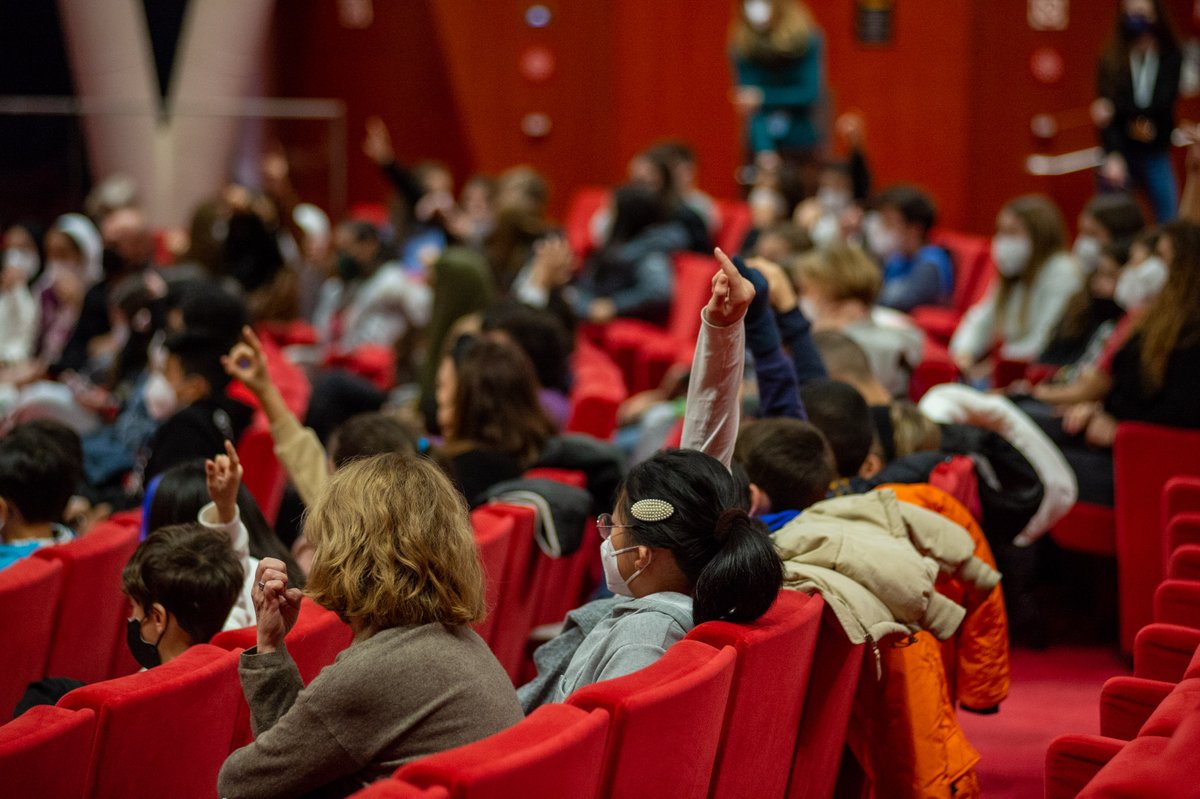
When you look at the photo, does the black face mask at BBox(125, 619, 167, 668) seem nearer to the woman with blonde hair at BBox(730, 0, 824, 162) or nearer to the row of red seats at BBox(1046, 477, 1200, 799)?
the row of red seats at BBox(1046, 477, 1200, 799)

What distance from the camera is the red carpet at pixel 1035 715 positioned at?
3.21 meters

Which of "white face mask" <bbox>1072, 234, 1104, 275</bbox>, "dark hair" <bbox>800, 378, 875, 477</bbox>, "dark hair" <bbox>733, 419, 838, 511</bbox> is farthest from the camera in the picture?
"white face mask" <bbox>1072, 234, 1104, 275</bbox>

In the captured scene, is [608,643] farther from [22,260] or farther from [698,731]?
[22,260]

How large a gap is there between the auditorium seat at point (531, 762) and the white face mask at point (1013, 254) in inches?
175

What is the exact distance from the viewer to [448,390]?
363cm

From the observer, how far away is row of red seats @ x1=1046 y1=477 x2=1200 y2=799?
1603mm

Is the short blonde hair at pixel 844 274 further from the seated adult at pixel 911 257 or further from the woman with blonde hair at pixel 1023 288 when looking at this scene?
the seated adult at pixel 911 257

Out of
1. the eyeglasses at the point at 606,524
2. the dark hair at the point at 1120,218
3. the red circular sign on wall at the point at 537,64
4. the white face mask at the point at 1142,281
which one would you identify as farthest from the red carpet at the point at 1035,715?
the red circular sign on wall at the point at 537,64

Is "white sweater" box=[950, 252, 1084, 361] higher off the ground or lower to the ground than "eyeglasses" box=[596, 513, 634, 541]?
lower

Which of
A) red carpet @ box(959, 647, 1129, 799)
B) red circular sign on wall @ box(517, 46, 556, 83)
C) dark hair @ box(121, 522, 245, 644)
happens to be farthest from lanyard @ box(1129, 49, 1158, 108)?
dark hair @ box(121, 522, 245, 644)

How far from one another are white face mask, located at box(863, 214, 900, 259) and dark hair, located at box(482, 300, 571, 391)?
7.95ft

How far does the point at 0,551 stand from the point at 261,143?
6887mm

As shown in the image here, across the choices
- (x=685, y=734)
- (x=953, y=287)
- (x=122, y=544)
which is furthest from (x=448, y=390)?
(x=953, y=287)

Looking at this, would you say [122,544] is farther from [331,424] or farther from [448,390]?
[331,424]
